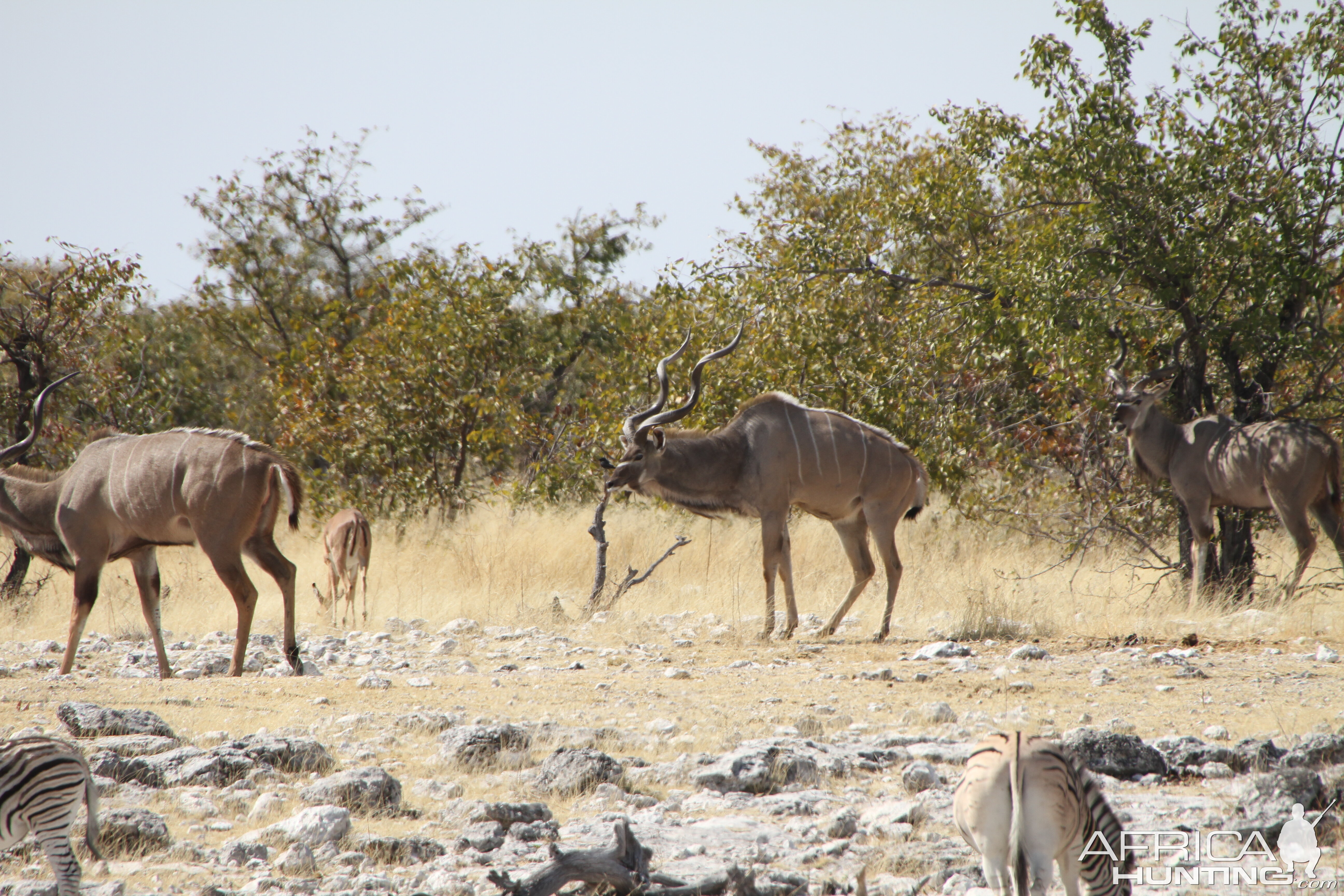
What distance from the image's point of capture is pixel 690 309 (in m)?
13.5

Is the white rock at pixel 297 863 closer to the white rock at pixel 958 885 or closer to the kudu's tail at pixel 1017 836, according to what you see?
the white rock at pixel 958 885

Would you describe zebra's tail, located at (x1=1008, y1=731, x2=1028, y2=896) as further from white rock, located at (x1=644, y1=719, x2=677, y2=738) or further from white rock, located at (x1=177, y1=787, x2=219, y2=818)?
white rock, located at (x1=177, y1=787, x2=219, y2=818)

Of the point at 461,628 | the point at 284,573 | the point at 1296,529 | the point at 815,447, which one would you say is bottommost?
the point at 461,628

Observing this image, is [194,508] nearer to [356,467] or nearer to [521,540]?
[521,540]

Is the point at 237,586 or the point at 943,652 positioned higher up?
the point at 237,586

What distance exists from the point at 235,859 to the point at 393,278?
542 inches

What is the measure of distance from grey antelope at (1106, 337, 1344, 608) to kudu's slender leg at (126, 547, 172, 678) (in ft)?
25.7

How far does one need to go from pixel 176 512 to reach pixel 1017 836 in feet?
22.3

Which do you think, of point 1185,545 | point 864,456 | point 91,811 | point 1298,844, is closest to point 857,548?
point 864,456

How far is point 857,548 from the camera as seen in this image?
10.4 m

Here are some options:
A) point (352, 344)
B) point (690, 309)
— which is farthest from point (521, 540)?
point (352, 344)

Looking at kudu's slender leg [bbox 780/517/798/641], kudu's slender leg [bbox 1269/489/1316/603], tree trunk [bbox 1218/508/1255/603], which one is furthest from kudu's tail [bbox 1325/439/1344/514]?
kudu's slender leg [bbox 780/517/798/641]

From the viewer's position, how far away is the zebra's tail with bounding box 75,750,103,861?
12.3 feet

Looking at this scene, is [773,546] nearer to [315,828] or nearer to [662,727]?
[662,727]
